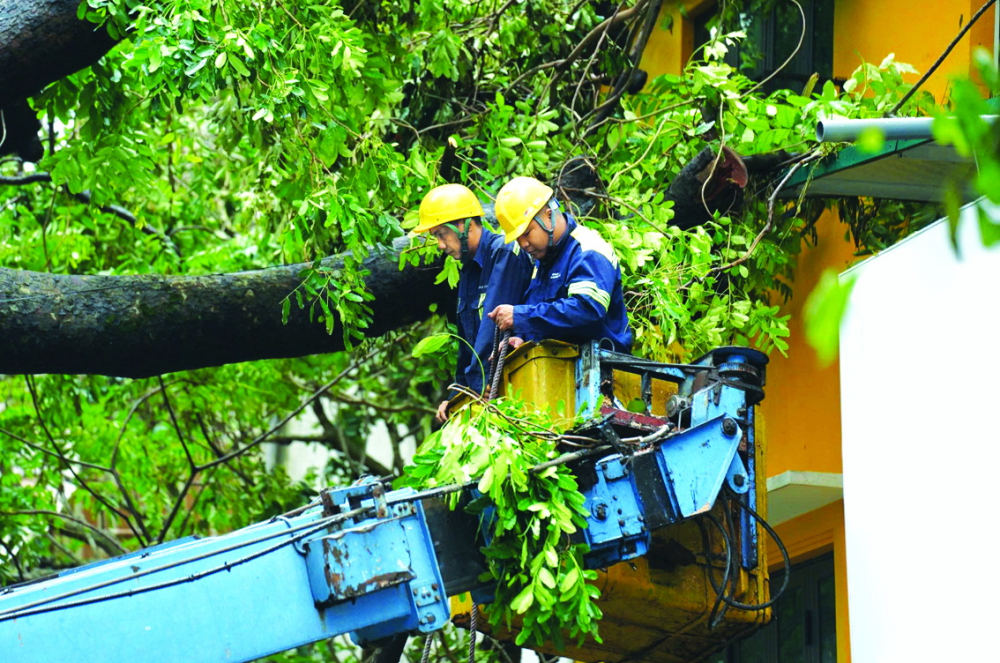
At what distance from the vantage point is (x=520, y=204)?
261 inches

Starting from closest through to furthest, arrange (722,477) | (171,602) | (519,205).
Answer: (171,602) < (722,477) < (519,205)

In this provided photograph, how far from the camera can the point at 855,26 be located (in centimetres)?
971

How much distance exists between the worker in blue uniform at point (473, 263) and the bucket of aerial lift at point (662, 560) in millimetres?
642

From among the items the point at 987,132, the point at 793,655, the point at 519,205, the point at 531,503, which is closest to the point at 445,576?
the point at 531,503

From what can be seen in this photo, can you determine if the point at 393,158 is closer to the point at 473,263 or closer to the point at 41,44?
the point at 473,263

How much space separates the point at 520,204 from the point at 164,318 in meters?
2.21

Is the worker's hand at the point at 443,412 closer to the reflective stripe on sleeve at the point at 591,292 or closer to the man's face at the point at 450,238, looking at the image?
the reflective stripe on sleeve at the point at 591,292

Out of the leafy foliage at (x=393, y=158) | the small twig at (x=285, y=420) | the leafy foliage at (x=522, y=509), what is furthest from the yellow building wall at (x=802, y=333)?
the small twig at (x=285, y=420)

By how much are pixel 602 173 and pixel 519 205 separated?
9.06ft

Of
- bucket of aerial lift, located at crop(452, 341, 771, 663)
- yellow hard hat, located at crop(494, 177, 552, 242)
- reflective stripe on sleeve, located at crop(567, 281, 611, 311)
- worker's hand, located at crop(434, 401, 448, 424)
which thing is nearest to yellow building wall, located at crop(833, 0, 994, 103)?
yellow hard hat, located at crop(494, 177, 552, 242)

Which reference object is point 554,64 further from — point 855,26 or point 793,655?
point 793,655

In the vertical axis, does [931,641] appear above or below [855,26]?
below

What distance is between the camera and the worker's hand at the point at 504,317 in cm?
648

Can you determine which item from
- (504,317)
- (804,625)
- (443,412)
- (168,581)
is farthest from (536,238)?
(804,625)
